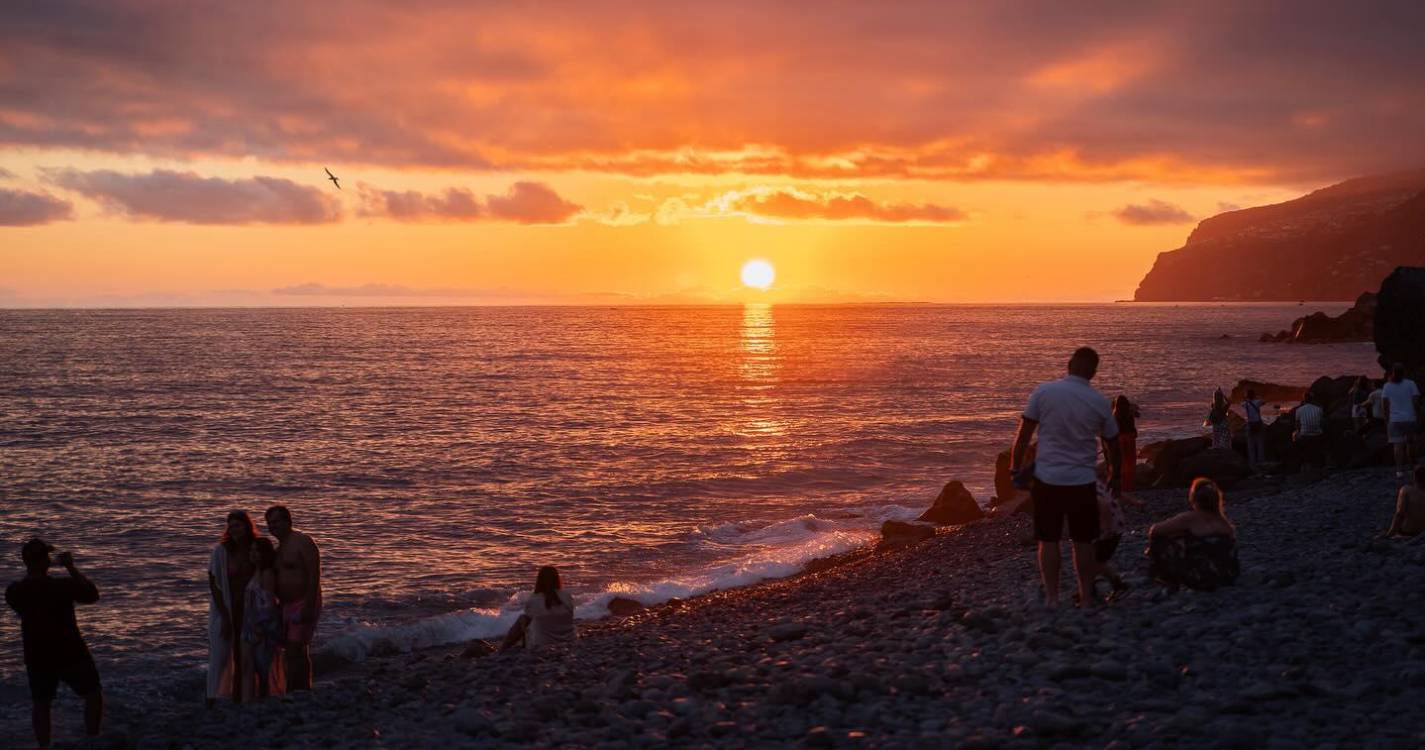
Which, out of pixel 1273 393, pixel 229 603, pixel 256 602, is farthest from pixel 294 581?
pixel 1273 393

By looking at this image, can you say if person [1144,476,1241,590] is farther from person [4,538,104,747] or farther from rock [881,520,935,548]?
rock [881,520,935,548]

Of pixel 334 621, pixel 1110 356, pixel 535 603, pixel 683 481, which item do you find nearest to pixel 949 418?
pixel 683 481

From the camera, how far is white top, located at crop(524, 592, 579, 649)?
12.4 metres

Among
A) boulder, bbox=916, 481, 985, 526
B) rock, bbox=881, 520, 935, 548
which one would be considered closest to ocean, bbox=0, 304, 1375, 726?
rock, bbox=881, 520, 935, 548

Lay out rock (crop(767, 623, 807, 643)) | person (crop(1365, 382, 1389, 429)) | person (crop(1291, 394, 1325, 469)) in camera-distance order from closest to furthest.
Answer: rock (crop(767, 623, 807, 643))
person (crop(1365, 382, 1389, 429))
person (crop(1291, 394, 1325, 469))

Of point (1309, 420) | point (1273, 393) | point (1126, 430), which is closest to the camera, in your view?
point (1126, 430)

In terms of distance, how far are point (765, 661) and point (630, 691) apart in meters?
1.28

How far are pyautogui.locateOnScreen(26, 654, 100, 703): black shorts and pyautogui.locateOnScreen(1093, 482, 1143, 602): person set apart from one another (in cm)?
925

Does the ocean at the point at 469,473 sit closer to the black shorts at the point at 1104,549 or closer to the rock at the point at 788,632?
the rock at the point at 788,632

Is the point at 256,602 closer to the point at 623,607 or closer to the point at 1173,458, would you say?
the point at 623,607

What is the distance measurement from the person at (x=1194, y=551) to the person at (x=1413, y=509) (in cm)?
346

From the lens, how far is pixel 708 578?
2123cm

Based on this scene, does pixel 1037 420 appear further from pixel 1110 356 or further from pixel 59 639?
pixel 1110 356

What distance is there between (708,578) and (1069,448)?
502 inches
